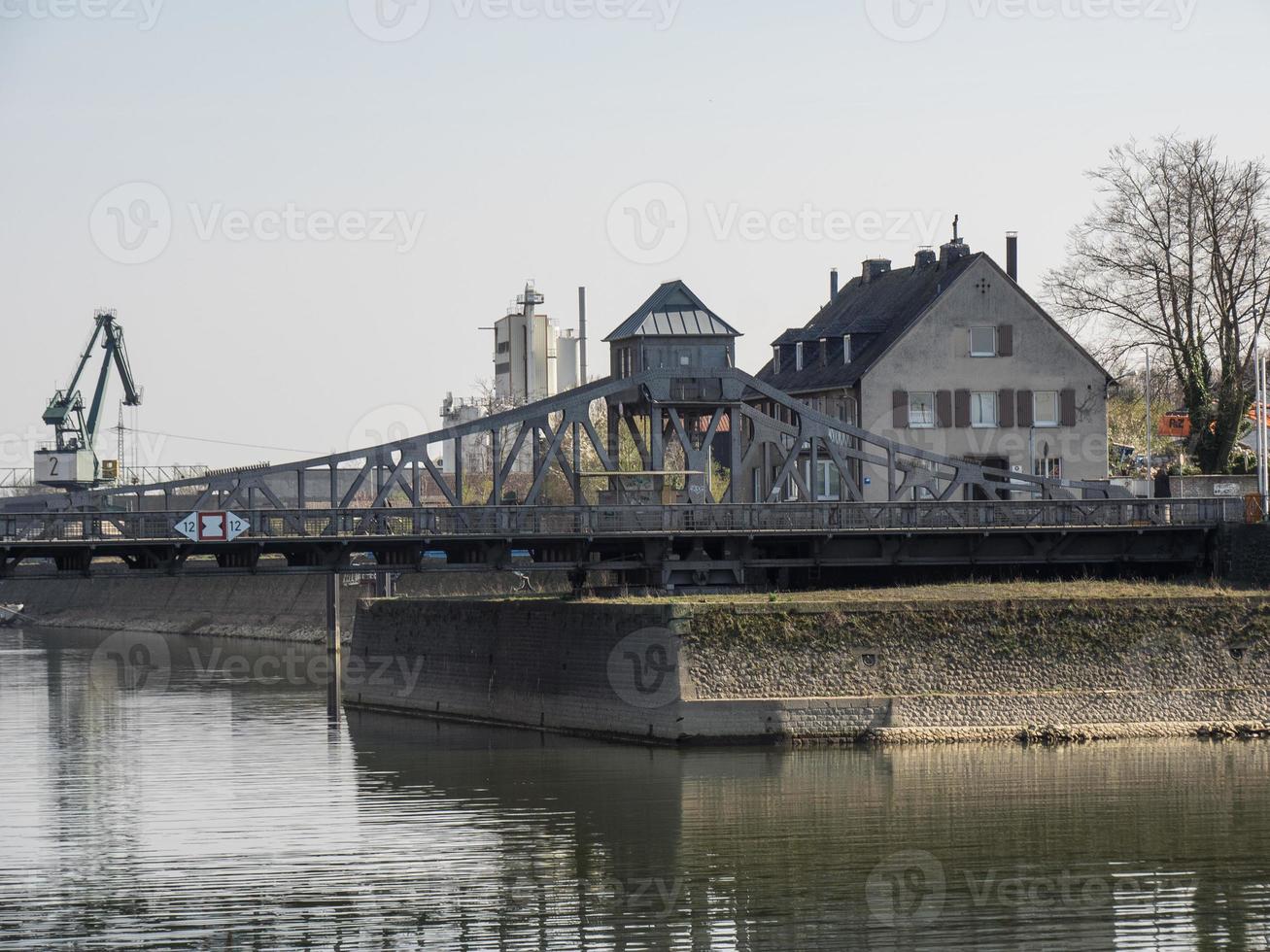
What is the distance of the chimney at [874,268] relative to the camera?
258 feet

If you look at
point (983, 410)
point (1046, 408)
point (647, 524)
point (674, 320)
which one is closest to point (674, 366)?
point (674, 320)

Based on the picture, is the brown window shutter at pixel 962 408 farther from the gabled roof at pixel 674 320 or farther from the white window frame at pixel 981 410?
the gabled roof at pixel 674 320

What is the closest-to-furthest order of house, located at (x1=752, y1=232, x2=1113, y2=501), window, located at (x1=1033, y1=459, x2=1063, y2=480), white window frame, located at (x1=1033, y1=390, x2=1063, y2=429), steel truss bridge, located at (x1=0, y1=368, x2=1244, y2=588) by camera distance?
steel truss bridge, located at (x1=0, y1=368, x2=1244, y2=588), house, located at (x1=752, y1=232, x2=1113, y2=501), white window frame, located at (x1=1033, y1=390, x2=1063, y2=429), window, located at (x1=1033, y1=459, x2=1063, y2=480)

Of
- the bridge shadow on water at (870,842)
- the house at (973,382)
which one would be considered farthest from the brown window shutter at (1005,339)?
the bridge shadow on water at (870,842)

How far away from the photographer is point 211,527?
47.7 meters

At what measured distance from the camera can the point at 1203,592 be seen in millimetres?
46500

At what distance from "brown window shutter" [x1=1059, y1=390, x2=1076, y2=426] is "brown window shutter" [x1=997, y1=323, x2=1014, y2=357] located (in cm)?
272

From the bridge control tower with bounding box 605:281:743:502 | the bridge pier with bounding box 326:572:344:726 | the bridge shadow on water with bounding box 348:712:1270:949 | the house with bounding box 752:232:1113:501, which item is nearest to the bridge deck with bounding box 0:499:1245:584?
the bridge control tower with bounding box 605:281:743:502

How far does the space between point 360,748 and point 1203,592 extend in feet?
68.3

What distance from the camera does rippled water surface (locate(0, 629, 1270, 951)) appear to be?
26.9m

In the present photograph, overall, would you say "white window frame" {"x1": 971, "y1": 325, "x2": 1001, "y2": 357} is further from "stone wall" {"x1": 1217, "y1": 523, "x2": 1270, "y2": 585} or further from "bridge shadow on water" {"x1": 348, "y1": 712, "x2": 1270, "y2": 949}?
"bridge shadow on water" {"x1": 348, "y1": 712, "x2": 1270, "y2": 949}

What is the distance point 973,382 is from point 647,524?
66.8 ft

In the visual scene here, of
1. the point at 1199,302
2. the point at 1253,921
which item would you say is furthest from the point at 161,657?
the point at 1253,921

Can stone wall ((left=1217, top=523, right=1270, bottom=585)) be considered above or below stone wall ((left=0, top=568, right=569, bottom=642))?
above
